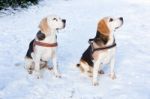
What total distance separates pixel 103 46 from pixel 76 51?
2296mm

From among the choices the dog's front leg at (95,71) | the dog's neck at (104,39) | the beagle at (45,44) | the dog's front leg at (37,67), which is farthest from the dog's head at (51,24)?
the dog's front leg at (95,71)

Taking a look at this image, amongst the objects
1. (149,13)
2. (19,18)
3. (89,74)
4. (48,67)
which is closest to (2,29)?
(19,18)

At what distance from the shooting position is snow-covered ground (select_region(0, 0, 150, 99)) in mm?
6884

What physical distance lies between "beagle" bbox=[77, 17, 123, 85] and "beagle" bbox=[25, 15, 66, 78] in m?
0.66

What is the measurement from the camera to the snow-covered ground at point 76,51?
22.6ft

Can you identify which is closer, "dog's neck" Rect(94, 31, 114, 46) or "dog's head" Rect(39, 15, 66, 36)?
"dog's neck" Rect(94, 31, 114, 46)

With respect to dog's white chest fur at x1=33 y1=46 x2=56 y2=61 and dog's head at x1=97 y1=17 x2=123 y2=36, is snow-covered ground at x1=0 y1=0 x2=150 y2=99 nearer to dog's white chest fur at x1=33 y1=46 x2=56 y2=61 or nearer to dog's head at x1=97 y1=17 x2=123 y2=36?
dog's white chest fur at x1=33 y1=46 x2=56 y2=61

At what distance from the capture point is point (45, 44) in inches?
283

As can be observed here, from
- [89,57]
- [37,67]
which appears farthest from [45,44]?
[89,57]

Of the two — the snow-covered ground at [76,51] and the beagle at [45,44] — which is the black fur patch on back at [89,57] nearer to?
the snow-covered ground at [76,51]

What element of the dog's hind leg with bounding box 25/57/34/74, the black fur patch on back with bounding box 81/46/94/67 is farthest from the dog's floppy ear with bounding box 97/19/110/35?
the dog's hind leg with bounding box 25/57/34/74

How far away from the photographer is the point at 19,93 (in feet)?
22.1

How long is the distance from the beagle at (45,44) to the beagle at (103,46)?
66 cm

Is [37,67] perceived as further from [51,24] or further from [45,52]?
[51,24]
